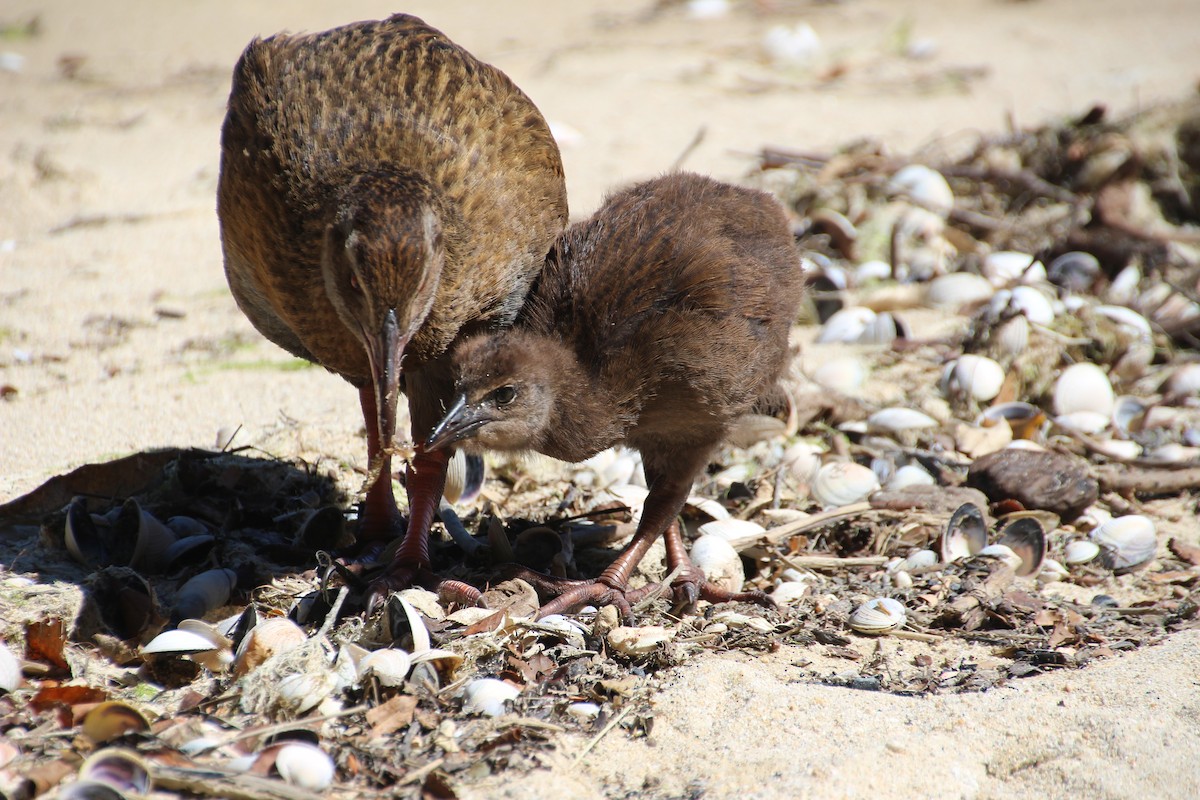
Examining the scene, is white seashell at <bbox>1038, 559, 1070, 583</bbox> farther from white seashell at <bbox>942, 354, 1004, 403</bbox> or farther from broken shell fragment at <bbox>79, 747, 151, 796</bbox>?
broken shell fragment at <bbox>79, 747, 151, 796</bbox>

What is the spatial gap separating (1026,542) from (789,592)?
1088 mm

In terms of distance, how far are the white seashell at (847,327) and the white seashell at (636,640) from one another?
3217mm

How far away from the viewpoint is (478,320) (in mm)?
Result: 4344

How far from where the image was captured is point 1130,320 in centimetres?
663

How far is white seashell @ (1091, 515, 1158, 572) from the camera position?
4719mm

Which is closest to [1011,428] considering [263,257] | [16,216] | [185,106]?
[263,257]

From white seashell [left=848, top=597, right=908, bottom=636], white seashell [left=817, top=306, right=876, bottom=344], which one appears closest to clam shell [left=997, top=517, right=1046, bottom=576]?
white seashell [left=848, top=597, right=908, bottom=636]

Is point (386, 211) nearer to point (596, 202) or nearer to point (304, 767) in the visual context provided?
point (304, 767)

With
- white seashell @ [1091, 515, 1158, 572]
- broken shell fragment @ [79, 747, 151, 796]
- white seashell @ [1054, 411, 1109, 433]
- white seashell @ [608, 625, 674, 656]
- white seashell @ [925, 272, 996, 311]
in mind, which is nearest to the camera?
broken shell fragment @ [79, 747, 151, 796]

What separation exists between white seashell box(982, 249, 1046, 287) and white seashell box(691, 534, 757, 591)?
333 cm

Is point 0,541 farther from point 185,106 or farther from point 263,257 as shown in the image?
point 185,106

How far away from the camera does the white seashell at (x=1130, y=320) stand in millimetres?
6574

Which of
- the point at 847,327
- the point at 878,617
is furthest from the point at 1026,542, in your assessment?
the point at 847,327

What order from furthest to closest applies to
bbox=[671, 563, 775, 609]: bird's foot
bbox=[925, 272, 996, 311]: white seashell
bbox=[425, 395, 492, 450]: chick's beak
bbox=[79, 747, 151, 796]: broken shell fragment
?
bbox=[925, 272, 996, 311]: white seashell, bbox=[671, 563, 775, 609]: bird's foot, bbox=[425, 395, 492, 450]: chick's beak, bbox=[79, 747, 151, 796]: broken shell fragment
